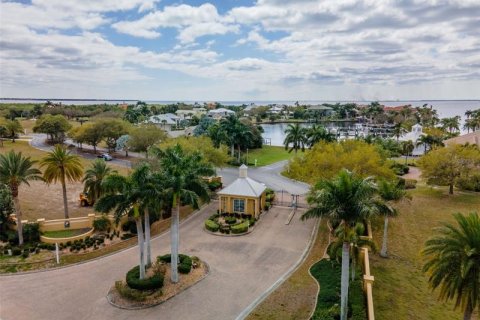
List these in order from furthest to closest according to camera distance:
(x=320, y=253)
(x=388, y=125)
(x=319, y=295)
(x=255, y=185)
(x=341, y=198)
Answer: (x=388, y=125) → (x=255, y=185) → (x=320, y=253) → (x=319, y=295) → (x=341, y=198)

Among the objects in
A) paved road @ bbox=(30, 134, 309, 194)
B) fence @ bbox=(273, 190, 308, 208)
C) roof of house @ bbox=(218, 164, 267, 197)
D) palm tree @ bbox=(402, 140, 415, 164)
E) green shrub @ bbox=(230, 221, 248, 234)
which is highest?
palm tree @ bbox=(402, 140, 415, 164)

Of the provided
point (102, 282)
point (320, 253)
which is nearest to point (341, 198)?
point (320, 253)

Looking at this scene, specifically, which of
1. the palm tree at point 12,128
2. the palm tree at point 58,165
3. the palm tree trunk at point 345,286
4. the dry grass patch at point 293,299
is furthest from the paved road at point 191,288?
the palm tree at point 12,128

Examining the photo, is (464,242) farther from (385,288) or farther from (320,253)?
(320,253)

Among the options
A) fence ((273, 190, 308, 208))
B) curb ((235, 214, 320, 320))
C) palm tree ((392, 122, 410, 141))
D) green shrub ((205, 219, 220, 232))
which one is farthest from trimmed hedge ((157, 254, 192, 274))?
palm tree ((392, 122, 410, 141))

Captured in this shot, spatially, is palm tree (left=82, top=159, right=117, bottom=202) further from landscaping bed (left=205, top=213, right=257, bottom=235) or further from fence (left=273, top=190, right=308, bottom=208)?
fence (left=273, top=190, right=308, bottom=208)

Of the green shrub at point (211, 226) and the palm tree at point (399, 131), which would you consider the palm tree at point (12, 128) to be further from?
the palm tree at point (399, 131)
